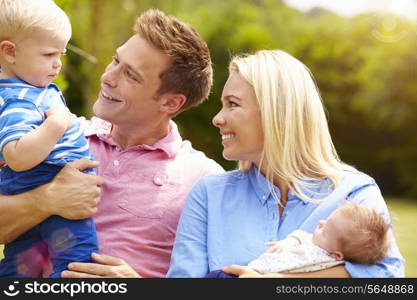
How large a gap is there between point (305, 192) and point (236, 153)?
32 cm

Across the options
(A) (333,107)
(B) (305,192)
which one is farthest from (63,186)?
(A) (333,107)

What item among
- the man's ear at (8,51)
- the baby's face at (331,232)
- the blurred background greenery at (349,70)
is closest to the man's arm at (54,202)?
the man's ear at (8,51)

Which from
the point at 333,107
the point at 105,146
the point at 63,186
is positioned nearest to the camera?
the point at 63,186

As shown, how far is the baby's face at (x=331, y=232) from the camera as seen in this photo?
8.52 feet

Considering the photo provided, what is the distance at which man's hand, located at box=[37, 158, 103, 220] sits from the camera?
9.21ft

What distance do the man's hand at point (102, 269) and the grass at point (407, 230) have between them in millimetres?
4886

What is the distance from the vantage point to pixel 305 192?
2.91m

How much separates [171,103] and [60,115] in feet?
2.52

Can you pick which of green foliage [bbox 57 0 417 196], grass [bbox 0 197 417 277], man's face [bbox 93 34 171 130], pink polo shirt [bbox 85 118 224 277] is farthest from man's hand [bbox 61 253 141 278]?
green foliage [bbox 57 0 417 196]

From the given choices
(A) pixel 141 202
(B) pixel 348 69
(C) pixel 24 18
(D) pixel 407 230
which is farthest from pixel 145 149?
(B) pixel 348 69

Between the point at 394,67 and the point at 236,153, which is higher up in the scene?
the point at 236,153

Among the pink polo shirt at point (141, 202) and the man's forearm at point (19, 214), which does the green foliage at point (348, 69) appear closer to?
the pink polo shirt at point (141, 202)

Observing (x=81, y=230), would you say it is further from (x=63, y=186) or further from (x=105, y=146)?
(x=105, y=146)

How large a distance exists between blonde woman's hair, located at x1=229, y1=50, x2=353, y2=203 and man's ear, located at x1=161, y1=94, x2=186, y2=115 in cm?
47
